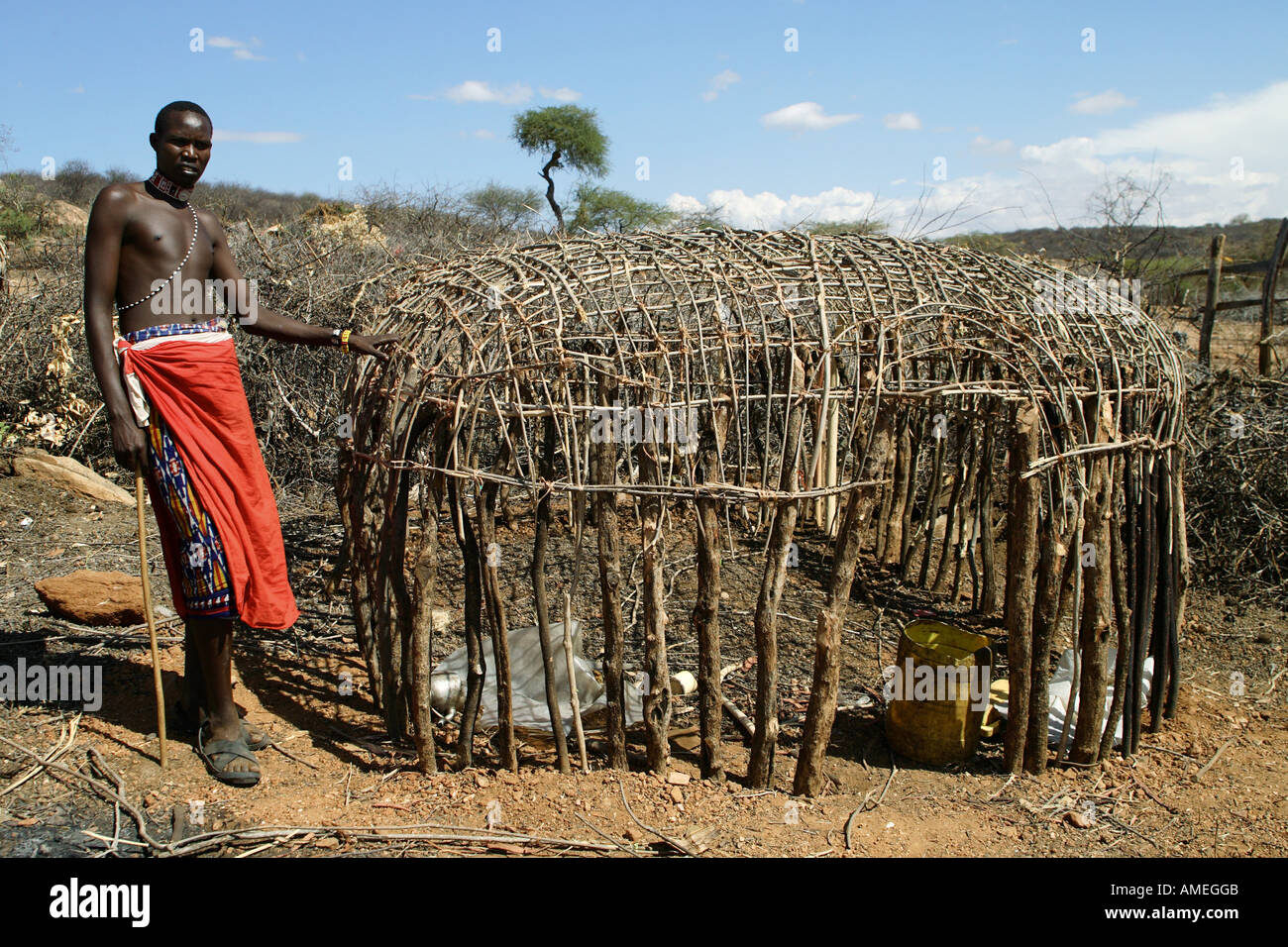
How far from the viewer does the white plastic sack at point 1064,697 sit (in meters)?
4.32

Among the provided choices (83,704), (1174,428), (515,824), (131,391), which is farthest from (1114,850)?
(83,704)

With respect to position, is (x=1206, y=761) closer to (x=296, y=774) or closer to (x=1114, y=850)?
(x=1114, y=850)

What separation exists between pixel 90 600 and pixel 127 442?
1.92m

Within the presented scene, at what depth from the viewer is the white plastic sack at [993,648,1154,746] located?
4.32 metres

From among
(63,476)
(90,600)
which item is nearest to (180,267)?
(90,600)

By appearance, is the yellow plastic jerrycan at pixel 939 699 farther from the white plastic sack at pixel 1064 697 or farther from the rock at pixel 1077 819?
the rock at pixel 1077 819

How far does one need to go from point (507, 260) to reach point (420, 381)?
0.81 m

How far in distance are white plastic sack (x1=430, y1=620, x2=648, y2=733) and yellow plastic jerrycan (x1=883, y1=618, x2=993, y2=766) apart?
1284 millimetres

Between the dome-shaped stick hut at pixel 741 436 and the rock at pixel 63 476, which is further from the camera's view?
the rock at pixel 63 476

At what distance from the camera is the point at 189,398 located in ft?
10.6

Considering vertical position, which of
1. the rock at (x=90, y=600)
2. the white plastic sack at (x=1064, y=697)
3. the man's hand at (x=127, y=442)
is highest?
the man's hand at (x=127, y=442)

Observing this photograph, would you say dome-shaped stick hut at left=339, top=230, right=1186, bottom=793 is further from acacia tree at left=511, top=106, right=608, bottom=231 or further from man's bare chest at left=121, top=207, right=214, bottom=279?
acacia tree at left=511, top=106, right=608, bottom=231

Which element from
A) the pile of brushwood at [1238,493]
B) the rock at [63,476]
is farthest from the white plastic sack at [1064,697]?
the rock at [63,476]

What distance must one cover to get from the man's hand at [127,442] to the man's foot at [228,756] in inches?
44.6
